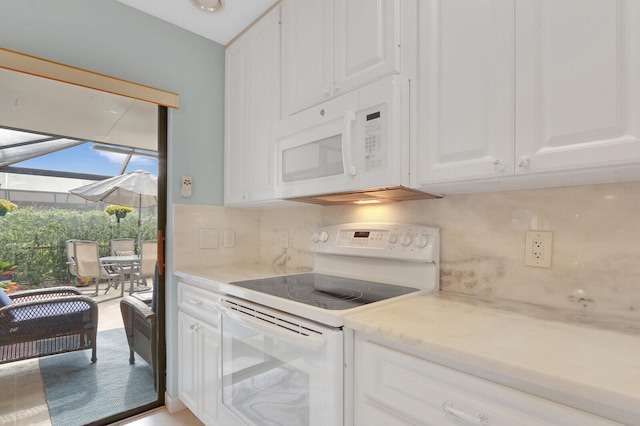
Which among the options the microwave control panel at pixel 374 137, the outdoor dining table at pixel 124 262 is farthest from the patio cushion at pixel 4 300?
the microwave control panel at pixel 374 137

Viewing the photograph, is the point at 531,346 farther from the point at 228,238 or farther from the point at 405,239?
the point at 228,238

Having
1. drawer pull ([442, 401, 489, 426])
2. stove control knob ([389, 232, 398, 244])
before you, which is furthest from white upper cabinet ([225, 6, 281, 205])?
drawer pull ([442, 401, 489, 426])

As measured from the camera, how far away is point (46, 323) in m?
1.90

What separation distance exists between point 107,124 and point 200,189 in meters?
0.66

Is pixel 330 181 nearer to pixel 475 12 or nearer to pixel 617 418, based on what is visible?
pixel 475 12

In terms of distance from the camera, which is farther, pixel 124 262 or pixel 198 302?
pixel 124 262

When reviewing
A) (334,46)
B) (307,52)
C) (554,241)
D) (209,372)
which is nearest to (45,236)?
(209,372)

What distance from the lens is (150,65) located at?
6.83 feet

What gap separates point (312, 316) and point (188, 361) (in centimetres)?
125

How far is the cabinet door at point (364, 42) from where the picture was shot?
1288mm

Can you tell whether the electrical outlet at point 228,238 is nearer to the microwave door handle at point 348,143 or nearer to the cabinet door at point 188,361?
the cabinet door at point 188,361

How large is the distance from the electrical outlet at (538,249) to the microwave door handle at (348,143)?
2.30ft

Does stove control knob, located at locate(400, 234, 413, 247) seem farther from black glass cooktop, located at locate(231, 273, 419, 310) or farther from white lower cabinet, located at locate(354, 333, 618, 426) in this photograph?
white lower cabinet, located at locate(354, 333, 618, 426)

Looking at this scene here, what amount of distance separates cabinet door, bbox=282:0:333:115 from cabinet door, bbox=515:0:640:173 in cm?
81
